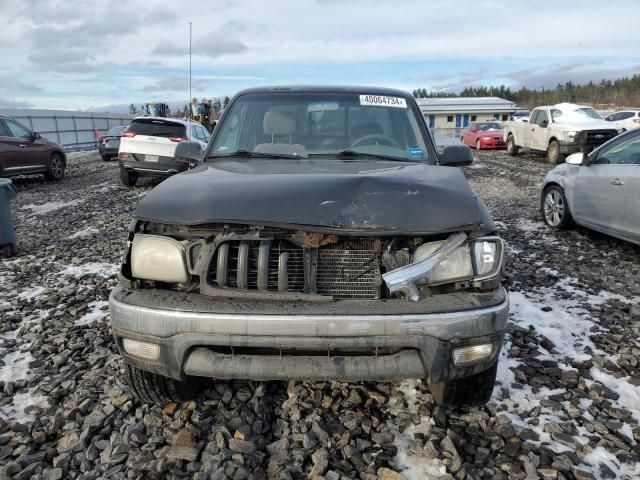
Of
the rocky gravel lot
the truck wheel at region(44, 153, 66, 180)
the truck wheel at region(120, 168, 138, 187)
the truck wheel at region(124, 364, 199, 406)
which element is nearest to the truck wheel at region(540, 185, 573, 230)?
the rocky gravel lot

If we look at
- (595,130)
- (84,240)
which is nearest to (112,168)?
(84,240)

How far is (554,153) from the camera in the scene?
1631 cm

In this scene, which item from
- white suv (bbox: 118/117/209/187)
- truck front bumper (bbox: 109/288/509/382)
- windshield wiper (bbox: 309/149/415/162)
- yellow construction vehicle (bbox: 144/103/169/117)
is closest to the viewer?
truck front bumper (bbox: 109/288/509/382)

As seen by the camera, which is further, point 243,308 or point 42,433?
point 42,433

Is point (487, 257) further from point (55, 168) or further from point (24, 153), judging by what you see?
point (55, 168)

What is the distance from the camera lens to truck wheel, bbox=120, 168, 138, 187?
449 inches

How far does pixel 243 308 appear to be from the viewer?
2061 mm

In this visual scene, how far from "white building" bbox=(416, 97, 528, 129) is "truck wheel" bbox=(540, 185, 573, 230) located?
4139 centimetres

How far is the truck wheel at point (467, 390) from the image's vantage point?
2.42 meters

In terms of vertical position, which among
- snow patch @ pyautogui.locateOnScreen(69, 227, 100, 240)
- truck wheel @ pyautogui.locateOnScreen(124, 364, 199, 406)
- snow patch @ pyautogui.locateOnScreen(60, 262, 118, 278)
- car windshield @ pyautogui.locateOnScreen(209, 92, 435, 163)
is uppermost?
car windshield @ pyautogui.locateOnScreen(209, 92, 435, 163)

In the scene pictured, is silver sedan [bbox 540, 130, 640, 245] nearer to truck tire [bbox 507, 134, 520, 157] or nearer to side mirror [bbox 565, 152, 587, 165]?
side mirror [bbox 565, 152, 587, 165]

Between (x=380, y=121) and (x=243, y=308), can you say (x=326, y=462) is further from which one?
(x=380, y=121)

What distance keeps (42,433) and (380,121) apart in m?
2.99

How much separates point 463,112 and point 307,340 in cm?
4936
